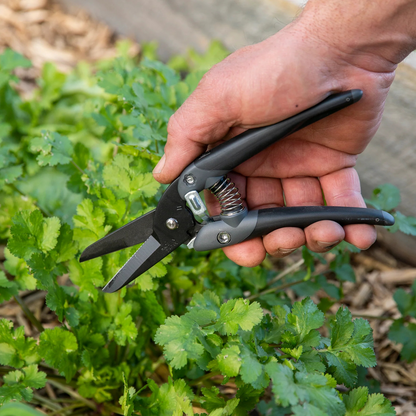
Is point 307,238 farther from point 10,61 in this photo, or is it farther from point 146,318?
point 10,61

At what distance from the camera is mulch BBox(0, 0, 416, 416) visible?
1.61 m

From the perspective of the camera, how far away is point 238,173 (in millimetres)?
1412

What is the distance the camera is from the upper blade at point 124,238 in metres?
1.15

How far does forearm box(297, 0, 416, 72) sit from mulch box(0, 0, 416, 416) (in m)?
0.84

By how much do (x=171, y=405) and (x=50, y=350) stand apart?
32cm

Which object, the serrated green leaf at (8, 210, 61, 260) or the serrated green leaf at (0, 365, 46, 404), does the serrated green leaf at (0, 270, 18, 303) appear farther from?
the serrated green leaf at (0, 365, 46, 404)

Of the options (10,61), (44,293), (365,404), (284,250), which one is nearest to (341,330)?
(365,404)

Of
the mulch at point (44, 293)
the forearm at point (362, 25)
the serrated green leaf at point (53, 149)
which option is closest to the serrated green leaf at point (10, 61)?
the serrated green leaf at point (53, 149)

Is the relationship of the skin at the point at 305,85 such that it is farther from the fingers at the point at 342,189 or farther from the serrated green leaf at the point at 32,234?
the serrated green leaf at the point at 32,234

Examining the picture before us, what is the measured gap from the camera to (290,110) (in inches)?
44.0

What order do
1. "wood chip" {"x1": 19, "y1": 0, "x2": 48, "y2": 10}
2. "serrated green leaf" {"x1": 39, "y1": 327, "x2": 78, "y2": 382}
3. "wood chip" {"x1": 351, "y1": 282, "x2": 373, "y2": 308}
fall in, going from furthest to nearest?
"wood chip" {"x1": 19, "y1": 0, "x2": 48, "y2": 10} → "wood chip" {"x1": 351, "y1": 282, "x2": 373, "y2": 308} → "serrated green leaf" {"x1": 39, "y1": 327, "x2": 78, "y2": 382}

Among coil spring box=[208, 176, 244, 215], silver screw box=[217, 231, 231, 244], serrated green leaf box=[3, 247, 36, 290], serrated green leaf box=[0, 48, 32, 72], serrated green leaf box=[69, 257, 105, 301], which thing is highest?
serrated green leaf box=[0, 48, 32, 72]

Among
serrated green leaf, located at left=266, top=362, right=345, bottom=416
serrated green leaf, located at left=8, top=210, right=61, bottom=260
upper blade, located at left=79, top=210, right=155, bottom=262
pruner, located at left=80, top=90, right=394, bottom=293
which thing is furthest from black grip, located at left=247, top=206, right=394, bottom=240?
serrated green leaf, located at left=8, top=210, right=61, bottom=260

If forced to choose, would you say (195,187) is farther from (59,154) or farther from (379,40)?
(379,40)
